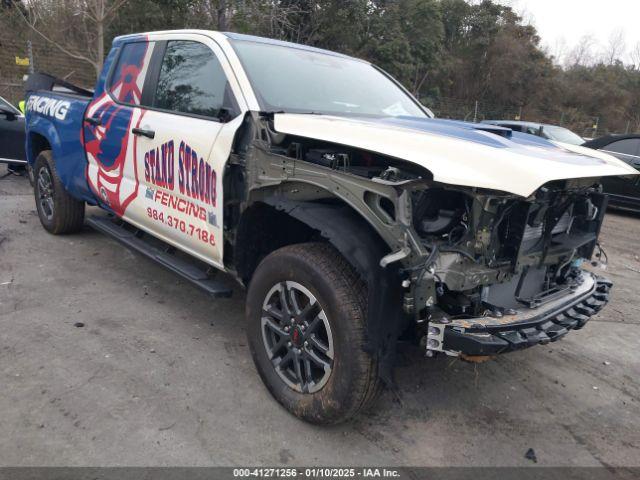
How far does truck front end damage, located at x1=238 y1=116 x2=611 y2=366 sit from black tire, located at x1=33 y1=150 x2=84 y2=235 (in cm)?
325

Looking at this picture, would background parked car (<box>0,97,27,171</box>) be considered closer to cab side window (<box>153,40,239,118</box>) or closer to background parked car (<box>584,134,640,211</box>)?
cab side window (<box>153,40,239,118</box>)

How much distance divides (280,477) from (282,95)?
7.18 feet

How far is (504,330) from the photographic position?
2404 mm

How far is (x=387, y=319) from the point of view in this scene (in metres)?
2.40

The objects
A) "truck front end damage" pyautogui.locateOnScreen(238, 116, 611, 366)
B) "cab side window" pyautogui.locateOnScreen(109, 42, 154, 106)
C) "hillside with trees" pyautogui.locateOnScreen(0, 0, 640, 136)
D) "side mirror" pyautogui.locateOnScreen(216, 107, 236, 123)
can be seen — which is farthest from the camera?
"hillside with trees" pyautogui.locateOnScreen(0, 0, 640, 136)

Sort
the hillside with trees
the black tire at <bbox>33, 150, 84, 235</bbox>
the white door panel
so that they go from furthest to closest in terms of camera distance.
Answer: the hillside with trees
the black tire at <bbox>33, 150, 84, 235</bbox>
the white door panel

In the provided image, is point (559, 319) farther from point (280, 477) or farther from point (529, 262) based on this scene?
point (280, 477)

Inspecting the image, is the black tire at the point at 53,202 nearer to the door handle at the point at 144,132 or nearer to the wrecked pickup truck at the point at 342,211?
the wrecked pickup truck at the point at 342,211

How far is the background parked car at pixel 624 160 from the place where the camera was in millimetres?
8992

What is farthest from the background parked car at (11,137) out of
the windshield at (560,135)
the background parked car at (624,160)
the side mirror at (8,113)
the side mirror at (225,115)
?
the windshield at (560,135)

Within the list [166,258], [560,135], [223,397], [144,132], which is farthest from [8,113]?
[560,135]

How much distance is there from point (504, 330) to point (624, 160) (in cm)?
819

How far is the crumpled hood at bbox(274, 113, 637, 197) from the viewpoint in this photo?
6.88 feet

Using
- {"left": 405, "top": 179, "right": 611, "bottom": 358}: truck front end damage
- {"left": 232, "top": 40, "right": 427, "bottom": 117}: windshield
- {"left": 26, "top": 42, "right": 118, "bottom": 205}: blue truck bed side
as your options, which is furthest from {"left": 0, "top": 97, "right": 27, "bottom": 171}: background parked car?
{"left": 405, "top": 179, "right": 611, "bottom": 358}: truck front end damage
